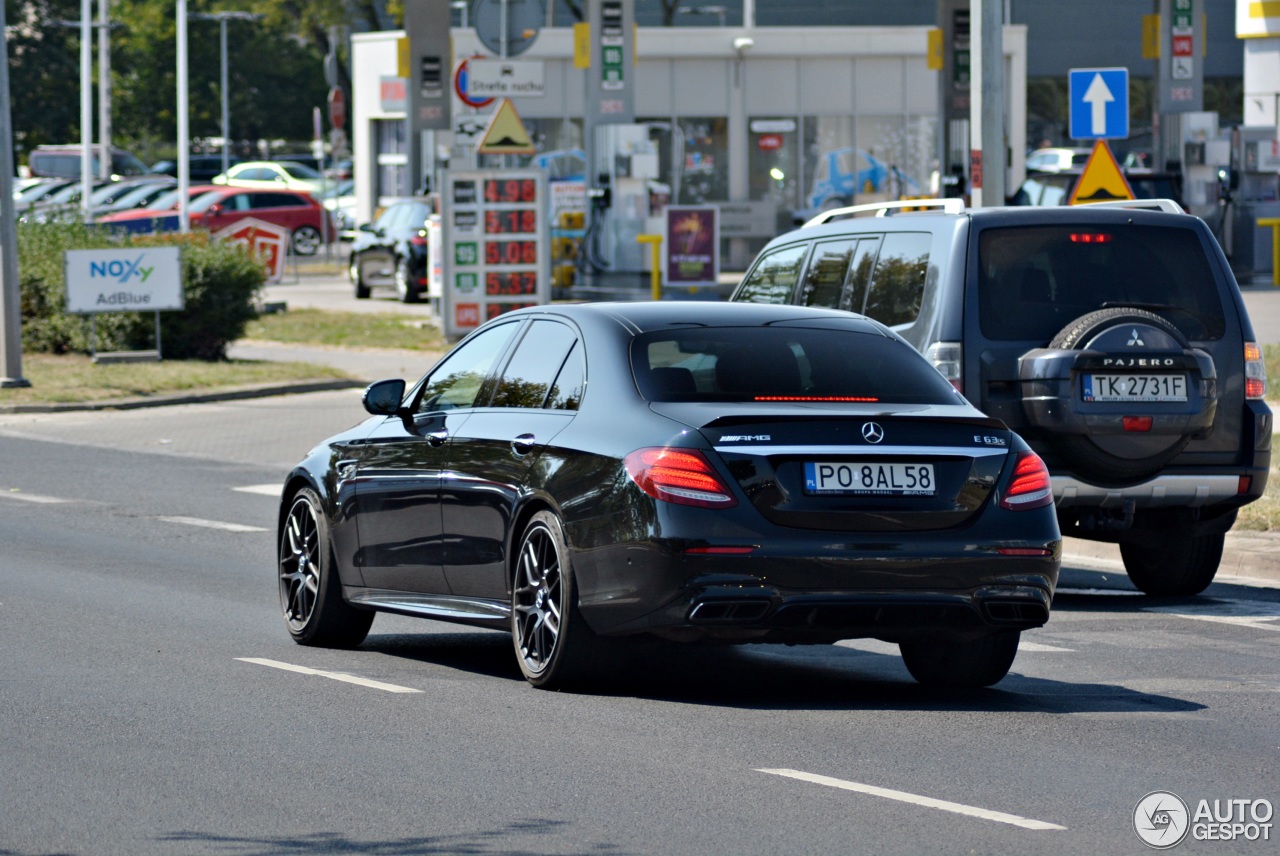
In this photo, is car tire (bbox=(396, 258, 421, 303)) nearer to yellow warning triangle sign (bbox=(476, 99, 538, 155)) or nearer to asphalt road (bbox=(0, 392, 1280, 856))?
yellow warning triangle sign (bbox=(476, 99, 538, 155))

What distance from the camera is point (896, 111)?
162 feet

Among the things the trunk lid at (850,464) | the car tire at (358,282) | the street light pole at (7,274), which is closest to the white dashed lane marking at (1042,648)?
the trunk lid at (850,464)

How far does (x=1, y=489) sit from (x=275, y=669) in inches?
325

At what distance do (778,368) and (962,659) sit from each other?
52.1 inches

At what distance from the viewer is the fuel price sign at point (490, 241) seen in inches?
1177

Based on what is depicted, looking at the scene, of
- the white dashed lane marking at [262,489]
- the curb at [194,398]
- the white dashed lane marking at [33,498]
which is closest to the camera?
the white dashed lane marking at [33,498]

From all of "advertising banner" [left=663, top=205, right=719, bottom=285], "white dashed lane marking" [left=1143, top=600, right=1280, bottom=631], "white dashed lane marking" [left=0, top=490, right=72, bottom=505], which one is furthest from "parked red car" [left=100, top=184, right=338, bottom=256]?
"white dashed lane marking" [left=1143, top=600, right=1280, bottom=631]

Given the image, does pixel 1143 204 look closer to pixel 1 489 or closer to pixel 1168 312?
pixel 1168 312

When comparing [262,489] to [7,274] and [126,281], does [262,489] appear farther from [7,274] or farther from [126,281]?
[126,281]

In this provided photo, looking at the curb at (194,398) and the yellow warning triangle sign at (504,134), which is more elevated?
the yellow warning triangle sign at (504,134)

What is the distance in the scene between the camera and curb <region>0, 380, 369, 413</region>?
22250 millimetres

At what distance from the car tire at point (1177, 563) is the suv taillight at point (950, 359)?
1603 millimetres

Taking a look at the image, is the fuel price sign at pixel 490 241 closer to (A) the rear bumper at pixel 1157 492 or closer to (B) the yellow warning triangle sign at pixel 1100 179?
(B) the yellow warning triangle sign at pixel 1100 179

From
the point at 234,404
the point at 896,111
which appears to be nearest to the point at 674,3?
the point at 896,111
